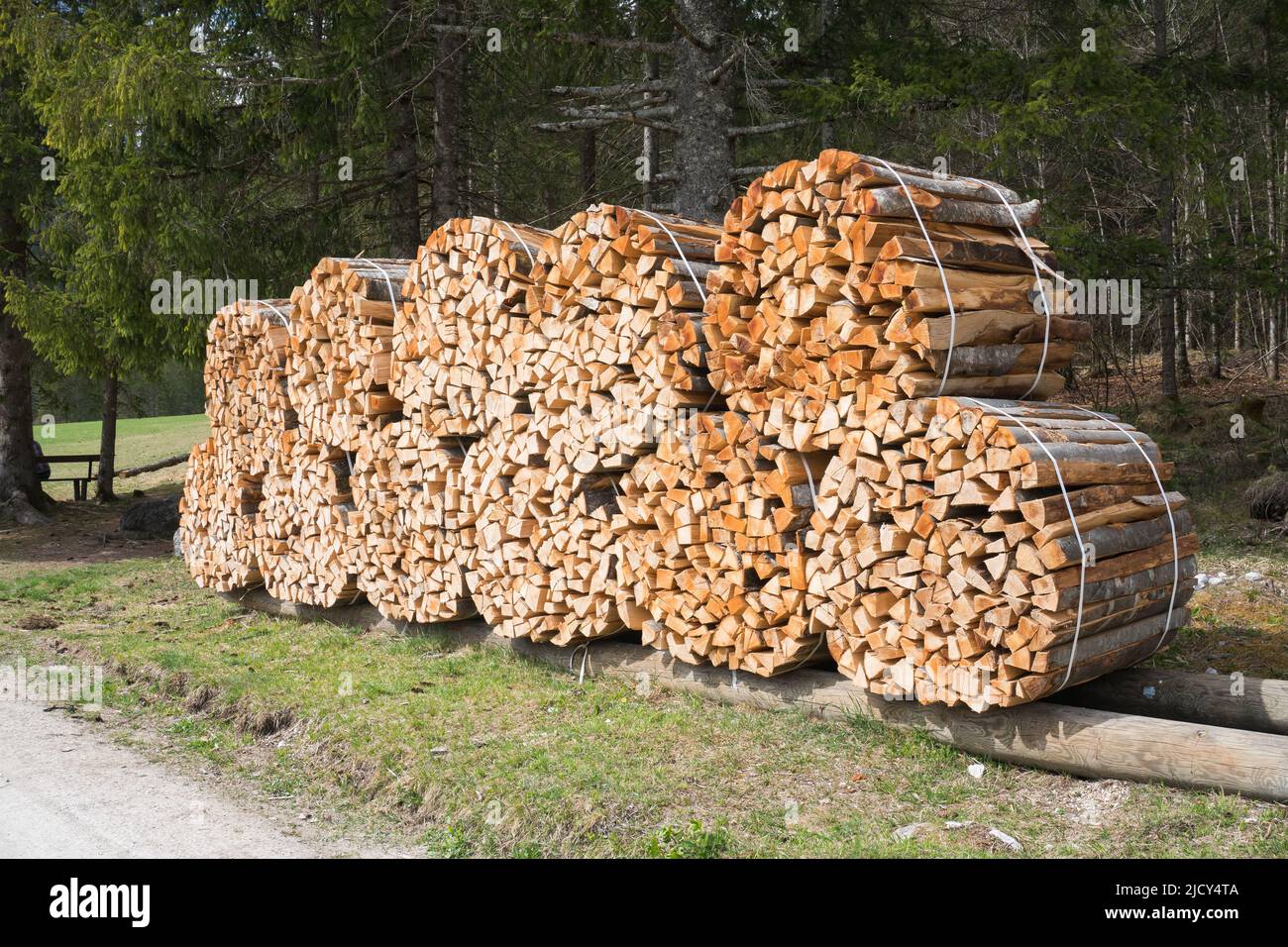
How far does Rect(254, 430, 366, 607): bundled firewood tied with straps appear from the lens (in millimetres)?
8258

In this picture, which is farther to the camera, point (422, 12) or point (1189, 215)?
point (1189, 215)

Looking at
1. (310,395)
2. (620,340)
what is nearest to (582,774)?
(620,340)

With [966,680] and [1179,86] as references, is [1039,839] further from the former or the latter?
[1179,86]

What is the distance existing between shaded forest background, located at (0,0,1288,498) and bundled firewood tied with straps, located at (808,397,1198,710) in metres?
3.14

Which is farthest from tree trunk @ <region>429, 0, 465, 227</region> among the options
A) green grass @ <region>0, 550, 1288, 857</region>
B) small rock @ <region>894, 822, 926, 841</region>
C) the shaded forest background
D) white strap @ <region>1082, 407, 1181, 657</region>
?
small rock @ <region>894, 822, 926, 841</region>

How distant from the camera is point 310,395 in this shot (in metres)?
8.47

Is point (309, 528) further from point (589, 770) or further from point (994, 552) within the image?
point (994, 552)

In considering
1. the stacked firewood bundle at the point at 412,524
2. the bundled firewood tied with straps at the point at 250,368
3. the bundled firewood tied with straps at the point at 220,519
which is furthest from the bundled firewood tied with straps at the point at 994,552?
the bundled firewood tied with straps at the point at 220,519

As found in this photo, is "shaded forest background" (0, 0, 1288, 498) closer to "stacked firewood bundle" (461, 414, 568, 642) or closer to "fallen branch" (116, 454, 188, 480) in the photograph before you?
"stacked firewood bundle" (461, 414, 568, 642)

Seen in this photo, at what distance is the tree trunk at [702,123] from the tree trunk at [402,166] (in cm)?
385

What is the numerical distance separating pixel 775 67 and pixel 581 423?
21.4 feet

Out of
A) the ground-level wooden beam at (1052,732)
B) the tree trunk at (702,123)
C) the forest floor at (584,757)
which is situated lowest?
the forest floor at (584,757)

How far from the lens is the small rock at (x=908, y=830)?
423cm

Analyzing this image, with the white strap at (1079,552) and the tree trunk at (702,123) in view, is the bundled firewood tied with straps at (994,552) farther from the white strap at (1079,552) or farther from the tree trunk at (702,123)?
the tree trunk at (702,123)
